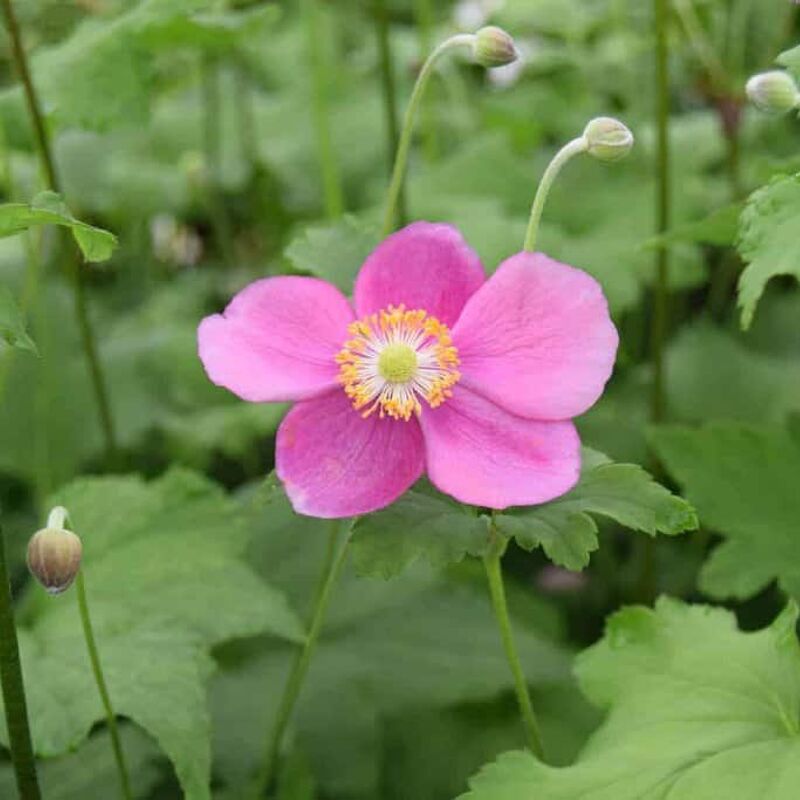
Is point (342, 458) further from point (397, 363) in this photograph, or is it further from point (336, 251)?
point (336, 251)

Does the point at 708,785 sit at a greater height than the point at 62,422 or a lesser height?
greater

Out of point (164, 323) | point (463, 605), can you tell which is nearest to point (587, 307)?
point (463, 605)

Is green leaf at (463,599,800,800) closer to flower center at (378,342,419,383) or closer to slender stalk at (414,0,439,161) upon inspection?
flower center at (378,342,419,383)

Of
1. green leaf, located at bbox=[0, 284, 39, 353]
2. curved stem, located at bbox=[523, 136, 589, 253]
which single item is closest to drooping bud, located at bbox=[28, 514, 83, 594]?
green leaf, located at bbox=[0, 284, 39, 353]

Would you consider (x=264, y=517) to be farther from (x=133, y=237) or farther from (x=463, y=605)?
(x=133, y=237)

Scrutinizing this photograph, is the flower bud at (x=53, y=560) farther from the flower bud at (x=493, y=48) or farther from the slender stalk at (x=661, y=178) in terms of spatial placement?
the slender stalk at (x=661, y=178)

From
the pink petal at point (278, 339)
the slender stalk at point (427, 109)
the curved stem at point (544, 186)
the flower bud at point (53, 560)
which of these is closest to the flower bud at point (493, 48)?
the curved stem at point (544, 186)

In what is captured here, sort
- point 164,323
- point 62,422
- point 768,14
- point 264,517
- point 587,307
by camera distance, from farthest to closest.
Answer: point 768,14 < point 164,323 < point 62,422 < point 264,517 < point 587,307

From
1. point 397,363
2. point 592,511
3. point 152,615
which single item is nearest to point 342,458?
point 397,363
